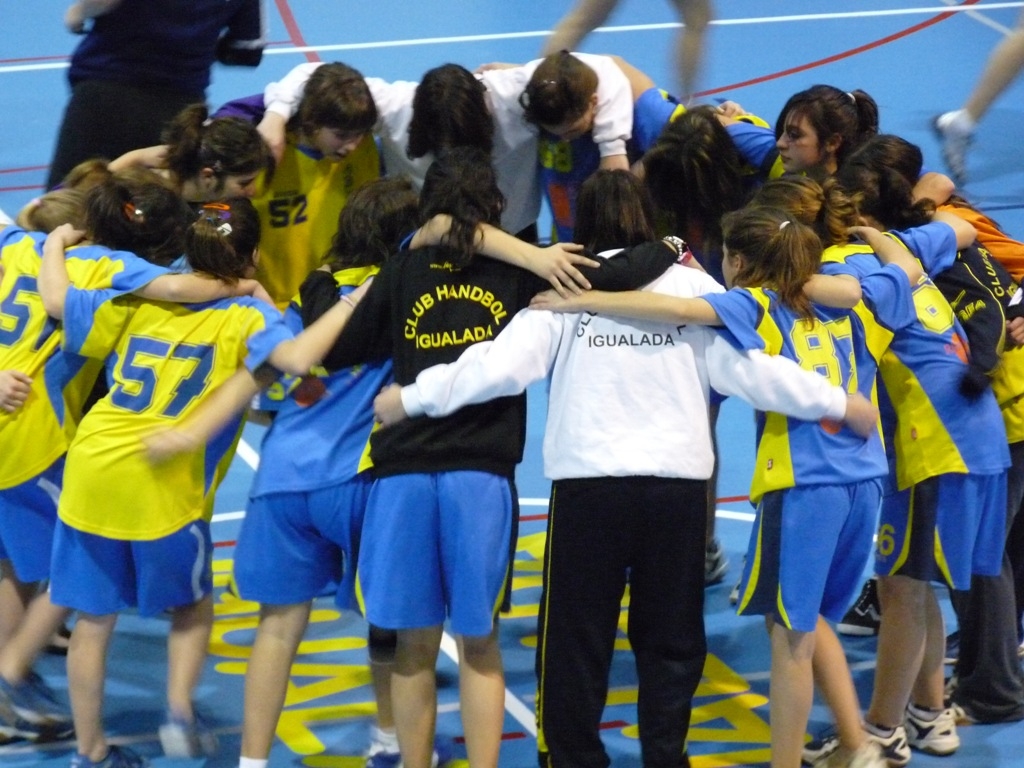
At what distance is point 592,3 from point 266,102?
9.04 feet

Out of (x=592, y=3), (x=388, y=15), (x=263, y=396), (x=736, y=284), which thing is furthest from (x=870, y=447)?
(x=388, y=15)

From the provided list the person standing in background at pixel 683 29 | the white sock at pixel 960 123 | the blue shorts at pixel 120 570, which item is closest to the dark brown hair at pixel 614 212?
the blue shorts at pixel 120 570

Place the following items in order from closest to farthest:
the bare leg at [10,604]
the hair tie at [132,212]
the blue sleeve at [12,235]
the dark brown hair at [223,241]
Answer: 1. the dark brown hair at [223,241]
2. the hair tie at [132,212]
3. the blue sleeve at [12,235]
4. the bare leg at [10,604]

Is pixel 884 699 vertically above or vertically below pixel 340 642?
above

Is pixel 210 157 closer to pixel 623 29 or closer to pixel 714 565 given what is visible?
pixel 714 565

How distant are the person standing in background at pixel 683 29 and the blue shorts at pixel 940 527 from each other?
332 centimetres

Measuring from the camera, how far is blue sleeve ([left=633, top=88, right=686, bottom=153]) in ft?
15.6

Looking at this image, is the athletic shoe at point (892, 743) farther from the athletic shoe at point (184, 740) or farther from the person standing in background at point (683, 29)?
the person standing in background at point (683, 29)

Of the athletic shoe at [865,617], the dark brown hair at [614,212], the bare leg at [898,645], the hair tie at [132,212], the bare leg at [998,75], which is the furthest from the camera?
the bare leg at [998,75]

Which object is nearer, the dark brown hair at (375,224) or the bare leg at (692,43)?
the dark brown hair at (375,224)

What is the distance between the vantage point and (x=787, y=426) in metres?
3.82

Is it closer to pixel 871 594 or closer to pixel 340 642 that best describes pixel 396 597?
pixel 340 642

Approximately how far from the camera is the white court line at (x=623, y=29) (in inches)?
434

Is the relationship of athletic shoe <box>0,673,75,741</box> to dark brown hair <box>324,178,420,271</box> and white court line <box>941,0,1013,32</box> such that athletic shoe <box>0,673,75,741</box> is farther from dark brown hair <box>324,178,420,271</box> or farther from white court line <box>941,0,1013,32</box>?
white court line <box>941,0,1013,32</box>
